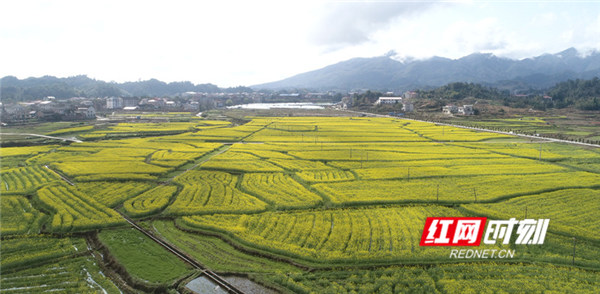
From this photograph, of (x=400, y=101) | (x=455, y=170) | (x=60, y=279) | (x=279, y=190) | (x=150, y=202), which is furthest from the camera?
(x=400, y=101)

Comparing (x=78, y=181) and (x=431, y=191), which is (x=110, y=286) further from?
(x=431, y=191)

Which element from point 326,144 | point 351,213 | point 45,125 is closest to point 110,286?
point 351,213

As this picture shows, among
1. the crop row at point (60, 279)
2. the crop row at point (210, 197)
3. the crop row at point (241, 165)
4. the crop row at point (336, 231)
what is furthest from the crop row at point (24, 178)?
the crop row at point (336, 231)

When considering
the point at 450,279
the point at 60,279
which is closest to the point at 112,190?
the point at 60,279

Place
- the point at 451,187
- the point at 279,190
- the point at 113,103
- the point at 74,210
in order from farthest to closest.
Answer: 1. the point at 113,103
2. the point at 451,187
3. the point at 279,190
4. the point at 74,210

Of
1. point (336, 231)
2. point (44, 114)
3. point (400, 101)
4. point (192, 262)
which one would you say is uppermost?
point (400, 101)

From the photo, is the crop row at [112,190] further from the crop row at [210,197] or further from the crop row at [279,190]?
the crop row at [279,190]

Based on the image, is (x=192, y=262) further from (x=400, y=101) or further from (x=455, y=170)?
(x=400, y=101)

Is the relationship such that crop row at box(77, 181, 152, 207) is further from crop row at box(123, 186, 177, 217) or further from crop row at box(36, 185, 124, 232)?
crop row at box(123, 186, 177, 217)
